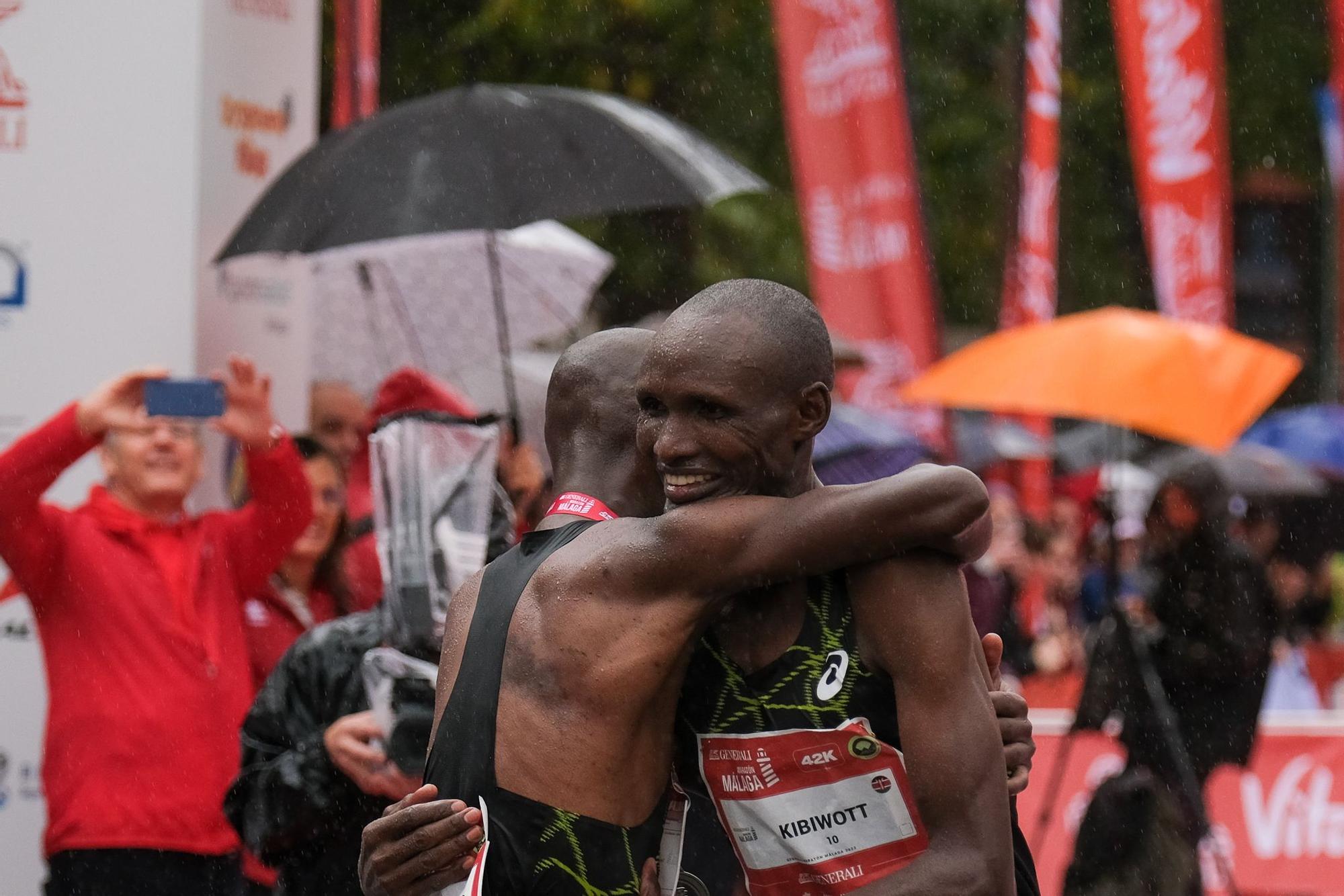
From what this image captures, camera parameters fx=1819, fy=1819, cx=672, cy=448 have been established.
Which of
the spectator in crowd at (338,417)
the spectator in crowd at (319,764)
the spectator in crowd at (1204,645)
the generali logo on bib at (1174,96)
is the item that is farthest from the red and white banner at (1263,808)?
the generali logo on bib at (1174,96)

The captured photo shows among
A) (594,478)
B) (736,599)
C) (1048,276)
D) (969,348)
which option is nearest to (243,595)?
(594,478)

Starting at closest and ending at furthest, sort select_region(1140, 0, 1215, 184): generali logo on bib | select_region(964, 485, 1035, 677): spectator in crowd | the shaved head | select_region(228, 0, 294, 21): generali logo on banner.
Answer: the shaved head, select_region(228, 0, 294, 21): generali logo on banner, select_region(964, 485, 1035, 677): spectator in crowd, select_region(1140, 0, 1215, 184): generali logo on bib

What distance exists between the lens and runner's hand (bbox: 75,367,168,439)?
16.5ft

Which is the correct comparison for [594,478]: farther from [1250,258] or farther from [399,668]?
[1250,258]

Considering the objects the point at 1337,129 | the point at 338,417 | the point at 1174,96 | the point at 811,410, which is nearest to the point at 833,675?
the point at 811,410

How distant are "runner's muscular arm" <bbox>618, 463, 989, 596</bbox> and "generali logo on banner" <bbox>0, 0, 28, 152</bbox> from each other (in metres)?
3.55

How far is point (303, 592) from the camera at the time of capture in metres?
5.95

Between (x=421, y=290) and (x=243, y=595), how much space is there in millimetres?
2248

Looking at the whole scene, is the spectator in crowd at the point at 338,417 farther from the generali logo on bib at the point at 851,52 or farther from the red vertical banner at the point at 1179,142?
the red vertical banner at the point at 1179,142

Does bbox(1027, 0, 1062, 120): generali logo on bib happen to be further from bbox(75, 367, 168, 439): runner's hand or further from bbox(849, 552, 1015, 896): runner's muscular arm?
bbox(849, 552, 1015, 896): runner's muscular arm

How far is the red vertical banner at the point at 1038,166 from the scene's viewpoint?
45.4ft

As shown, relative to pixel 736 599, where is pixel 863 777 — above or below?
below

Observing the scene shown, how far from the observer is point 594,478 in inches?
131

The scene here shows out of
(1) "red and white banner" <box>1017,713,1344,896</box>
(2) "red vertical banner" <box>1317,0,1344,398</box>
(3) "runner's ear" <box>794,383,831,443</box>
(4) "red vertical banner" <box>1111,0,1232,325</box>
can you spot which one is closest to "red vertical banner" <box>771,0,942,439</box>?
(4) "red vertical banner" <box>1111,0,1232,325</box>
